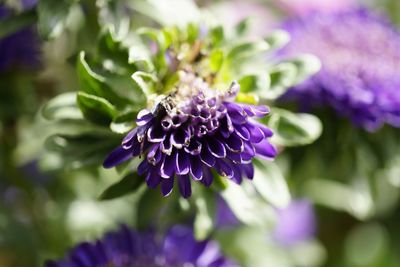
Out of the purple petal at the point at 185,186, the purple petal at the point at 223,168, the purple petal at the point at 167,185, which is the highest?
the purple petal at the point at 223,168

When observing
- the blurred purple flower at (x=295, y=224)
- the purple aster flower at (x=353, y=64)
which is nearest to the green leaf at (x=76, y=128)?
the purple aster flower at (x=353, y=64)

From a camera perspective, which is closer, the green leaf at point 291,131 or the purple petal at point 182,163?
the purple petal at point 182,163

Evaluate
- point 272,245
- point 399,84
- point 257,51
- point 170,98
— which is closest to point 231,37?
point 257,51

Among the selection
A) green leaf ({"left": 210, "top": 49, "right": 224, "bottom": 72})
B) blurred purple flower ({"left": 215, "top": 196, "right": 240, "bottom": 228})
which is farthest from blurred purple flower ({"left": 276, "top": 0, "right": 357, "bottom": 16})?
green leaf ({"left": 210, "top": 49, "right": 224, "bottom": 72})

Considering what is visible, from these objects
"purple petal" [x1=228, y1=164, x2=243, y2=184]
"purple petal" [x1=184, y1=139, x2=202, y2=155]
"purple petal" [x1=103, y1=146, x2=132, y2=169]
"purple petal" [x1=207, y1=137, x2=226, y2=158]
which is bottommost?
"purple petal" [x1=228, y1=164, x2=243, y2=184]

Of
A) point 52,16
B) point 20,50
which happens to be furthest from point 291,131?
point 20,50

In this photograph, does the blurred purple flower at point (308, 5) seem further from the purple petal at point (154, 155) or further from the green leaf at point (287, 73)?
the purple petal at point (154, 155)

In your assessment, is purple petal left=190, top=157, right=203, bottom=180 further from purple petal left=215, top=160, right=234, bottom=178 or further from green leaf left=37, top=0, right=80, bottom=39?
green leaf left=37, top=0, right=80, bottom=39
